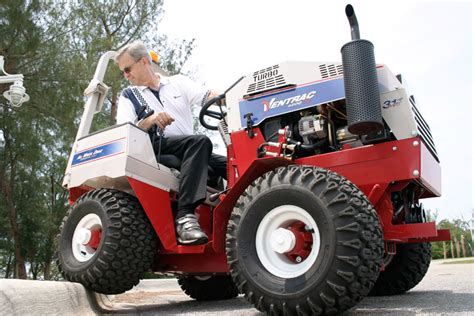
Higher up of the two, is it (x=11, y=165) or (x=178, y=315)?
(x=11, y=165)

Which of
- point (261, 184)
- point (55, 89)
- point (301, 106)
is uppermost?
point (55, 89)

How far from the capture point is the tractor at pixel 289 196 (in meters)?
2.33

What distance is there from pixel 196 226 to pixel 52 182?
13.8 metres

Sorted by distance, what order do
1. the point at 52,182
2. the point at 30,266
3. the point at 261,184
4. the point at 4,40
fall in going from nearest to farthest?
the point at 261,184 → the point at 4,40 → the point at 52,182 → the point at 30,266

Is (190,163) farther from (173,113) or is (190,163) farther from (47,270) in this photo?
(47,270)

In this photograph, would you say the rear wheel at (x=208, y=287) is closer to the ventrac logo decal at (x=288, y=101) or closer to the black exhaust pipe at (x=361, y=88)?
the ventrac logo decal at (x=288, y=101)

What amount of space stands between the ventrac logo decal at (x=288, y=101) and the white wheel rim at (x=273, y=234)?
71 centimetres

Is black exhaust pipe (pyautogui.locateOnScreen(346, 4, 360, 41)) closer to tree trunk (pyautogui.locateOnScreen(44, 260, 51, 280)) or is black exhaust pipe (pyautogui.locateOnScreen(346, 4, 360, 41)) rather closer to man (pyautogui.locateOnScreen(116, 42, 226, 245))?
man (pyautogui.locateOnScreen(116, 42, 226, 245))

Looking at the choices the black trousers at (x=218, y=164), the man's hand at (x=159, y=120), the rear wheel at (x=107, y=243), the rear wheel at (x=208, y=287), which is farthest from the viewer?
the rear wheel at (x=208, y=287)

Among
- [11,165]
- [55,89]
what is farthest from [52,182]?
[55,89]

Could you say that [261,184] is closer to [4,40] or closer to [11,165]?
[4,40]

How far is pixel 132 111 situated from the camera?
3.82 m

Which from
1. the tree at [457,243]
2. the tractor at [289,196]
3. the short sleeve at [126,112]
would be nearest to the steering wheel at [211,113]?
the tractor at [289,196]

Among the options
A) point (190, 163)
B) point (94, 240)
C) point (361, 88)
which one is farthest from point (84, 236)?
point (361, 88)
